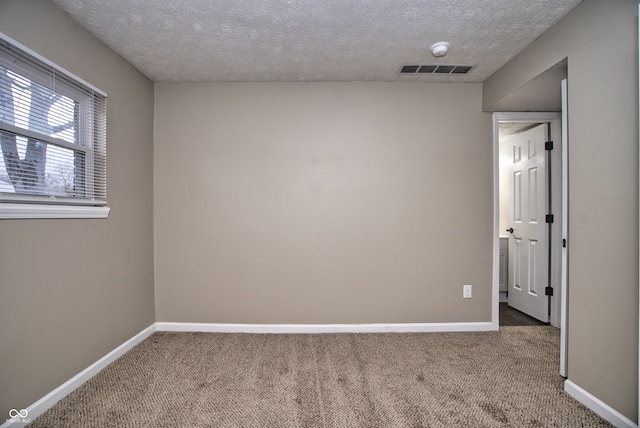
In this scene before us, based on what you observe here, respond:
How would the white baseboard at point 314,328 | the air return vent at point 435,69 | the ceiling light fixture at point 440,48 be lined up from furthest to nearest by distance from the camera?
the white baseboard at point 314,328
the air return vent at point 435,69
the ceiling light fixture at point 440,48

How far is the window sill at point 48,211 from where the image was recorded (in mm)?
1491

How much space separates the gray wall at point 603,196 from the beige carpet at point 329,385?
35 cm

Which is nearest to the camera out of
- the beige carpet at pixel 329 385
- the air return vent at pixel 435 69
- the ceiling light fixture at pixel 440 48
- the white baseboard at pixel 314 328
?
the beige carpet at pixel 329 385

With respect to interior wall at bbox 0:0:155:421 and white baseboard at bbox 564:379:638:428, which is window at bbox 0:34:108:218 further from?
white baseboard at bbox 564:379:638:428

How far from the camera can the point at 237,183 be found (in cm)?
285

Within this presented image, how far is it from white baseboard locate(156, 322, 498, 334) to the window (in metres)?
1.33

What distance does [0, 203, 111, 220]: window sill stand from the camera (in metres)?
1.49

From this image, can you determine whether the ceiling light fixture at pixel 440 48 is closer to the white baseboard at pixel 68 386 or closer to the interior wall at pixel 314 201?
the interior wall at pixel 314 201

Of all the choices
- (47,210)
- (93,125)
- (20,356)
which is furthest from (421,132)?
(20,356)

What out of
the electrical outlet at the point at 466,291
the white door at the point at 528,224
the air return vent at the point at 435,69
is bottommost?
the electrical outlet at the point at 466,291

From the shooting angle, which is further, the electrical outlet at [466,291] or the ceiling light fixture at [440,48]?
the electrical outlet at [466,291]

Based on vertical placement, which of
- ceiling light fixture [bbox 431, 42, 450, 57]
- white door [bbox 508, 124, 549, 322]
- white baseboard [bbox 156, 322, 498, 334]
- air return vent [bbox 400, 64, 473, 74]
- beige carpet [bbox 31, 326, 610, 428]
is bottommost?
beige carpet [bbox 31, 326, 610, 428]

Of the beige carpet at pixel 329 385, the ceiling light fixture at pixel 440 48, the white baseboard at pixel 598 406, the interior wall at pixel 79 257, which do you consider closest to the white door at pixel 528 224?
the beige carpet at pixel 329 385

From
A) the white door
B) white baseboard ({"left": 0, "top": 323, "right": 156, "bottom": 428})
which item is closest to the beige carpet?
white baseboard ({"left": 0, "top": 323, "right": 156, "bottom": 428})
